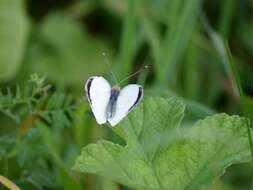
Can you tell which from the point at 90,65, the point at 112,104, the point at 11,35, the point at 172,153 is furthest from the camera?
the point at 90,65

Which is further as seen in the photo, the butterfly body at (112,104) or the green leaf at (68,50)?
the green leaf at (68,50)

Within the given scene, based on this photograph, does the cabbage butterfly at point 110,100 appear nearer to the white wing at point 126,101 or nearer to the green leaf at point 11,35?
the white wing at point 126,101

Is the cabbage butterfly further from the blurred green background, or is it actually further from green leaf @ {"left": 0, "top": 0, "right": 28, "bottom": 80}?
green leaf @ {"left": 0, "top": 0, "right": 28, "bottom": 80}

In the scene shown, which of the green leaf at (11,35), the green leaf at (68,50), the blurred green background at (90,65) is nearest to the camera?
the blurred green background at (90,65)

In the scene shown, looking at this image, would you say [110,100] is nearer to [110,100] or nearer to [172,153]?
[110,100]

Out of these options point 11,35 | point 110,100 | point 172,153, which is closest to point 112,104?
point 110,100

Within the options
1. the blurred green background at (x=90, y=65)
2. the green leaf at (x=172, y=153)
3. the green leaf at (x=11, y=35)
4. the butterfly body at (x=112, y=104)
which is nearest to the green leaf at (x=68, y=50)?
the blurred green background at (x=90, y=65)

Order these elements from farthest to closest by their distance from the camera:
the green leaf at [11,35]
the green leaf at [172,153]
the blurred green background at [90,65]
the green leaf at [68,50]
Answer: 1. the green leaf at [68,50]
2. the green leaf at [11,35]
3. the blurred green background at [90,65]
4. the green leaf at [172,153]
